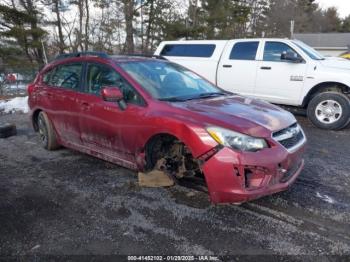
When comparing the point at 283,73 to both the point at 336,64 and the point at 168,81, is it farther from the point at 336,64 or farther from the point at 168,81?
the point at 168,81

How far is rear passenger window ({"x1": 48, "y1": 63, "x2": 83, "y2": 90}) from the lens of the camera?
4539 mm

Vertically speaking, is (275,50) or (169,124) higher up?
(275,50)

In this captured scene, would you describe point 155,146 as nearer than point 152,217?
No

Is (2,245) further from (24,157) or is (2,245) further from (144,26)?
(144,26)

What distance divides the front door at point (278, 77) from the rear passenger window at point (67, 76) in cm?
464

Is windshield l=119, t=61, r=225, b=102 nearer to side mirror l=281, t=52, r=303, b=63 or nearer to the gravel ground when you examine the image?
the gravel ground

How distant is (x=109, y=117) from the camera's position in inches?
154

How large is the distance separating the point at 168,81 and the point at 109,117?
3.01 ft

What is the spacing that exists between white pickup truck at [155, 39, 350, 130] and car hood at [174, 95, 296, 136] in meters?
3.66

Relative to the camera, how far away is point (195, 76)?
15.7 ft

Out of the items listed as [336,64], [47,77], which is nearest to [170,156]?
[47,77]

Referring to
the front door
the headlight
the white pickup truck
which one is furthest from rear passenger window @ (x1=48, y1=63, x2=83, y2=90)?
the front door

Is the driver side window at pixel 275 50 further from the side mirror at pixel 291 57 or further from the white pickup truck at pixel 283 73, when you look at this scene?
the side mirror at pixel 291 57

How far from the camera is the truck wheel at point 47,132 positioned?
5.14m
